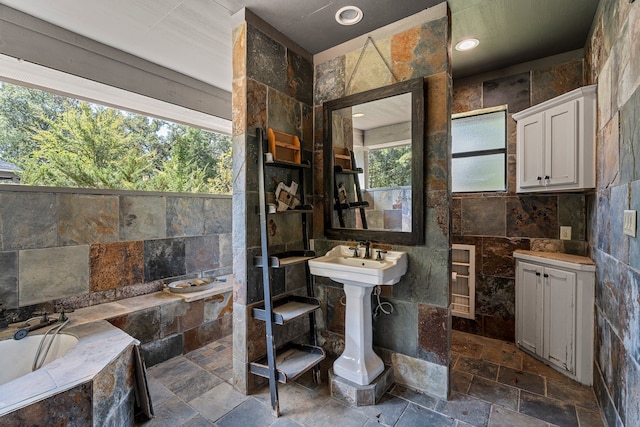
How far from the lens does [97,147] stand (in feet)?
8.66

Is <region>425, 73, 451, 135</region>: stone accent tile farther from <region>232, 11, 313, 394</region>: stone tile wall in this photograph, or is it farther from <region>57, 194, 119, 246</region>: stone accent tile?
<region>57, 194, 119, 246</region>: stone accent tile

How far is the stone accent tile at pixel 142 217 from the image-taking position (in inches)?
105

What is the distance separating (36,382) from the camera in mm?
1401

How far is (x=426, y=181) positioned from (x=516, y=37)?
1.50m

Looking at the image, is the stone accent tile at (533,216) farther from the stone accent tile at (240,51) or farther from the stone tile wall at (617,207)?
the stone accent tile at (240,51)

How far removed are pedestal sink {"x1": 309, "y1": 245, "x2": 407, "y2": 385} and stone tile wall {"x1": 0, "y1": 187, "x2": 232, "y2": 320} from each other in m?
1.71

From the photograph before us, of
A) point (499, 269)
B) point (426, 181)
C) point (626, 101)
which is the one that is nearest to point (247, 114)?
point (426, 181)

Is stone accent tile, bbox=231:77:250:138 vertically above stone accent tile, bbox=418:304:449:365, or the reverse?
stone accent tile, bbox=231:77:250:138

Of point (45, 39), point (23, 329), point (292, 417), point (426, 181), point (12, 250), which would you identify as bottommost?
point (292, 417)

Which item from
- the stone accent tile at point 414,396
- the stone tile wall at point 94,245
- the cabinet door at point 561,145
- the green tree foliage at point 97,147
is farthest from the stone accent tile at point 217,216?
the cabinet door at point 561,145

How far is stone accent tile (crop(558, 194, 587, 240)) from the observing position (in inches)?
98.3

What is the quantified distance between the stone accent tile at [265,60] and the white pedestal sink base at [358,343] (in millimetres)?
1636

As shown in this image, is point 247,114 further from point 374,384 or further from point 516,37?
point 516,37

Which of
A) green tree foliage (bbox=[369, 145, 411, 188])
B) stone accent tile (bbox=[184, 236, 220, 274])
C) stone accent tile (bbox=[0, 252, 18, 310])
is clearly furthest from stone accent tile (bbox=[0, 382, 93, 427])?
green tree foliage (bbox=[369, 145, 411, 188])
